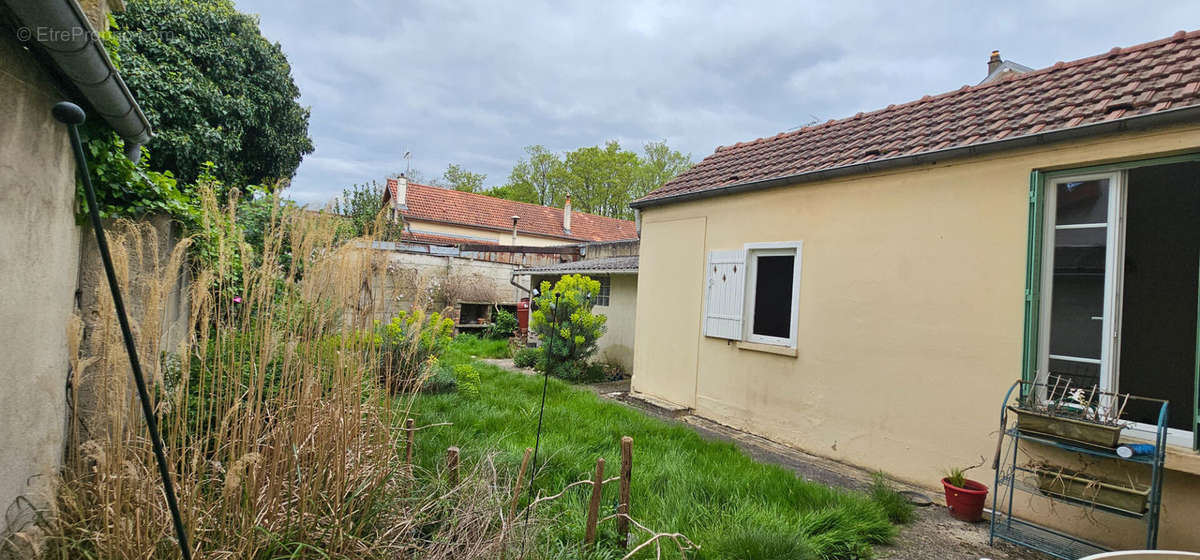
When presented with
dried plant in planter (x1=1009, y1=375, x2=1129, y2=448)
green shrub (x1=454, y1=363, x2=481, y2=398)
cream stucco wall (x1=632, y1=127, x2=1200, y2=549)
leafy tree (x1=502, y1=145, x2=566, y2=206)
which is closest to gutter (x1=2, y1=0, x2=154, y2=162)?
green shrub (x1=454, y1=363, x2=481, y2=398)

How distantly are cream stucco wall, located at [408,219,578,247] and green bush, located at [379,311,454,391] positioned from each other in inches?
691

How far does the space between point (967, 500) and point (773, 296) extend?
9.29 ft

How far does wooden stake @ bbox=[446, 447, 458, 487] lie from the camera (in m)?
2.98

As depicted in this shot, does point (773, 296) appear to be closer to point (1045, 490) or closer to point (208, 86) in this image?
point (1045, 490)

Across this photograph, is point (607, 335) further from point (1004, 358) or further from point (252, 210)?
point (1004, 358)

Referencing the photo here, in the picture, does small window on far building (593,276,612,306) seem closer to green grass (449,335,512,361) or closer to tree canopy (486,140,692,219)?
green grass (449,335,512,361)

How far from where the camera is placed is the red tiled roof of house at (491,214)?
24.2 metres

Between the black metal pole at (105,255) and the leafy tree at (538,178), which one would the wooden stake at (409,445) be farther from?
the leafy tree at (538,178)

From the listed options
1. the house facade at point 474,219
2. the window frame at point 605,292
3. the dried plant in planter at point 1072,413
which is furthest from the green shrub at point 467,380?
the house facade at point 474,219

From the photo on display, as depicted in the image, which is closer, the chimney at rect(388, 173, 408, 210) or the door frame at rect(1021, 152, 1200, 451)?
the door frame at rect(1021, 152, 1200, 451)

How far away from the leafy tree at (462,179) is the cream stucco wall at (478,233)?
49.7 feet

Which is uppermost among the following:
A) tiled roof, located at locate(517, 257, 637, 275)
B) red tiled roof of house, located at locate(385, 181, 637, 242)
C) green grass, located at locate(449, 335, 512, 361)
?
red tiled roof of house, located at locate(385, 181, 637, 242)

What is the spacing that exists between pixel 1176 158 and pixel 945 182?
1.39m

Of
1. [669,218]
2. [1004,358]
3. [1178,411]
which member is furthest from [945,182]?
[669,218]
